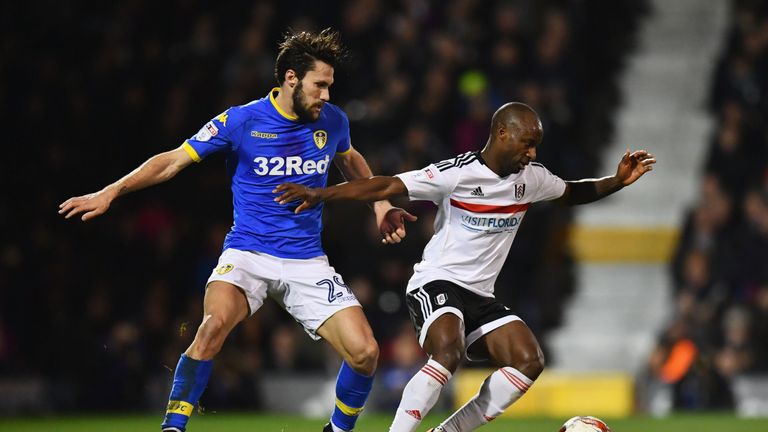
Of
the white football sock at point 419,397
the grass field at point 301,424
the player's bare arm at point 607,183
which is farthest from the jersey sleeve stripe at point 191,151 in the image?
the grass field at point 301,424

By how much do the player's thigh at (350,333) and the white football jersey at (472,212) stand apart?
0.42 m

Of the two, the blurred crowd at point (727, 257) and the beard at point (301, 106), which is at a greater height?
the beard at point (301, 106)

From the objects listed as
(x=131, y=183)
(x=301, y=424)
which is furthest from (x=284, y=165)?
(x=301, y=424)

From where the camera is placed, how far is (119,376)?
14.0 m

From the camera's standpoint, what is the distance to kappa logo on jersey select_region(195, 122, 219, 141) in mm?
8055

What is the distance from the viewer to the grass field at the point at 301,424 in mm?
11109

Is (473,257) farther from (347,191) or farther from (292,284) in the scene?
(292,284)

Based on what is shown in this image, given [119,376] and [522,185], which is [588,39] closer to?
[119,376]

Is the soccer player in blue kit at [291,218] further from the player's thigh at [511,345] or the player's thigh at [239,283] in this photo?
the player's thigh at [511,345]

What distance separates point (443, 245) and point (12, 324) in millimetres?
7681

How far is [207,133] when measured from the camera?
26.5ft

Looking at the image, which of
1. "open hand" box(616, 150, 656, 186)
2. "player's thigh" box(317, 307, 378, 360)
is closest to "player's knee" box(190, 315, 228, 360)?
"player's thigh" box(317, 307, 378, 360)

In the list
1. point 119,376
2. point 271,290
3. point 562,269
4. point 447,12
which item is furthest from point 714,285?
point 271,290

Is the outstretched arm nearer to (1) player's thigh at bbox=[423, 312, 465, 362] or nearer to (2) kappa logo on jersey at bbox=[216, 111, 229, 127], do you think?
(2) kappa logo on jersey at bbox=[216, 111, 229, 127]
